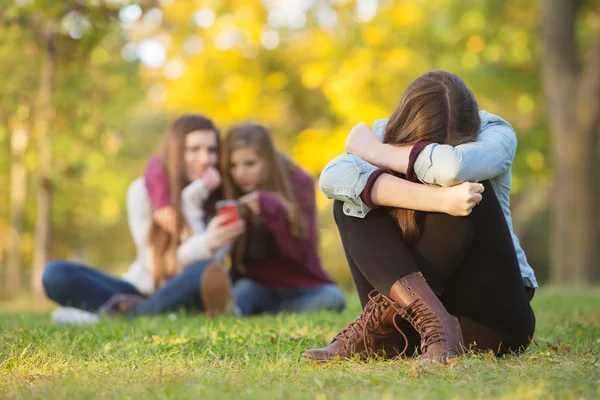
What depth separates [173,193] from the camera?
5734 millimetres

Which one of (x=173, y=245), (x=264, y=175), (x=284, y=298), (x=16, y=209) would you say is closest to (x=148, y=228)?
(x=173, y=245)

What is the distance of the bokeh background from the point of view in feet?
36.2

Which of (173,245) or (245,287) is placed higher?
(173,245)

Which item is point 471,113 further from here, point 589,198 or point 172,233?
point 589,198

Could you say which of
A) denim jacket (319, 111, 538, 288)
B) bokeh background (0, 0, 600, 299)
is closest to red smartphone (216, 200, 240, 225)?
denim jacket (319, 111, 538, 288)

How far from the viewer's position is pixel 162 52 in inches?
729

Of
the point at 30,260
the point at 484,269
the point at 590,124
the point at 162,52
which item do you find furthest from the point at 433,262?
the point at 30,260

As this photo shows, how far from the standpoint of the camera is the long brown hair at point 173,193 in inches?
226

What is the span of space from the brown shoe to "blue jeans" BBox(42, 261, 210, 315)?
149 millimetres

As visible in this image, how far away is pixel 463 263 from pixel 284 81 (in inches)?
621

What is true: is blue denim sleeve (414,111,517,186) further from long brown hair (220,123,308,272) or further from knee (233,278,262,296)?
knee (233,278,262,296)

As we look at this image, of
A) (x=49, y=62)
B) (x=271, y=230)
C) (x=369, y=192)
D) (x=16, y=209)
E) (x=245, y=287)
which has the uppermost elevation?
(x=49, y=62)

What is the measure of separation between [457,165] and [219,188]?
10.2 ft

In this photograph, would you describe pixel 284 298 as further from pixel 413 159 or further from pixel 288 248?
pixel 413 159
